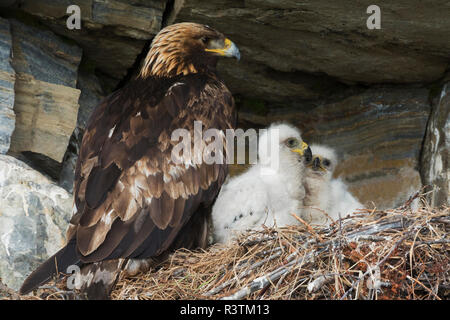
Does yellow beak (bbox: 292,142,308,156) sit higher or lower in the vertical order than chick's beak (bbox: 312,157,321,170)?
higher

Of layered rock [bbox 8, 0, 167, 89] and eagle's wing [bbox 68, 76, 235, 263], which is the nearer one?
eagle's wing [bbox 68, 76, 235, 263]

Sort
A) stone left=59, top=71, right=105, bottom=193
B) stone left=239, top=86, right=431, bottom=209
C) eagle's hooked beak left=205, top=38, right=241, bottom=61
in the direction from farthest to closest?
1. stone left=239, top=86, right=431, bottom=209
2. stone left=59, top=71, right=105, bottom=193
3. eagle's hooked beak left=205, top=38, right=241, bottom=61

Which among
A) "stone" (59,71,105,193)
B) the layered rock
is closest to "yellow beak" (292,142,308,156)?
the layered rock

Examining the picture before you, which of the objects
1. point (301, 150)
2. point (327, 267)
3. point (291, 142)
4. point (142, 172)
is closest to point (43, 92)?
point (142, 172)

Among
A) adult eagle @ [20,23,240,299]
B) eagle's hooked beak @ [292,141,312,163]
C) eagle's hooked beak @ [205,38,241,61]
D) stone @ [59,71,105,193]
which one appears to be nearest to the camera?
adult eagle @ [20,23,240,299]

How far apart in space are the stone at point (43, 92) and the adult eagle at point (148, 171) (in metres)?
0.82

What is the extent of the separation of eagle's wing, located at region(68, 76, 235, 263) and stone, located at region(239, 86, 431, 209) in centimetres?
221

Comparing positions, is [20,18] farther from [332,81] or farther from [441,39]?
[441,39]

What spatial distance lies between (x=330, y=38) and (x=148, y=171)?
2380 mm

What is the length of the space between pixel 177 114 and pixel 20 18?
2235mm


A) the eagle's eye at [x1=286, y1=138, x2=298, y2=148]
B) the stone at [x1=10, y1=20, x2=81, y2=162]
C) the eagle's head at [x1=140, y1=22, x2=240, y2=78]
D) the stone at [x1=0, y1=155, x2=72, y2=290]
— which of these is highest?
the eagle's head at [x1=140, y1=22, x2=240, y2=78]

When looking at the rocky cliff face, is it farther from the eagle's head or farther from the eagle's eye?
the eagle's eye

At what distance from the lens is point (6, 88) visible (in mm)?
6039

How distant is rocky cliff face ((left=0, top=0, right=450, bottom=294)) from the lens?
5.91m
